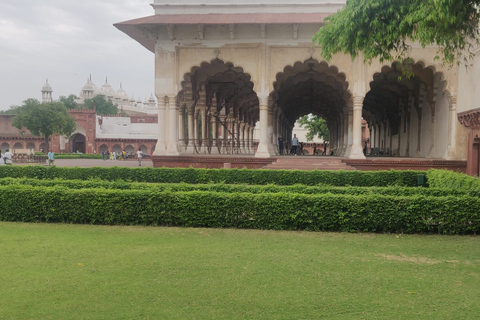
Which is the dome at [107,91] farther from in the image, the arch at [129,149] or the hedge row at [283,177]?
the hedge row at [283,177]

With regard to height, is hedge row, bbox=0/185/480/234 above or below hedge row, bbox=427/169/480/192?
below

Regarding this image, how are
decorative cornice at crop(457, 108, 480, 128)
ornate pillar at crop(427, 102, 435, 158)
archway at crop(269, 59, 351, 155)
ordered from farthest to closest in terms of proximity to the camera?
archway at crop(269, 59, 351, 155) < ornate pillar at crop(427, 102, 435, 158) < decorative cornice at crop(457, 108, 480, 128)

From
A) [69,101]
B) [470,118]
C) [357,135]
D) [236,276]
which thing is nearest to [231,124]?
[357,135]

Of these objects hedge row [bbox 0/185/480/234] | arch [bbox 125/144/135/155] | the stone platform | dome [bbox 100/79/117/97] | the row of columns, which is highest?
dome [bbox 100/79/117/97]

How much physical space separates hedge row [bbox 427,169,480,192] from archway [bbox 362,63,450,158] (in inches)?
135

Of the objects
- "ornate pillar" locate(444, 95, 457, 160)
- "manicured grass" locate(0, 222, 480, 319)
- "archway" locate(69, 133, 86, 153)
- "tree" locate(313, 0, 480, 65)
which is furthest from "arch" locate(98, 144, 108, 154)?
"tree" locate(313, 0, 480, 65)

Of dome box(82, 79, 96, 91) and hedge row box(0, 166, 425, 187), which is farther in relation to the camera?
dome box(82, 79, 96, 91)

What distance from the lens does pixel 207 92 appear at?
19.0 m

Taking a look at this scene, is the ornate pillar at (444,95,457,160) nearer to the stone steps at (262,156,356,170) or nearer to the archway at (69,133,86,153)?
the stone steps at (262,156,356,170)

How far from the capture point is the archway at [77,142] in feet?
151

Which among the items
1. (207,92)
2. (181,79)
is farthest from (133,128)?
(181,79)

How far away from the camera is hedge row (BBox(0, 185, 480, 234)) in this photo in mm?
6004

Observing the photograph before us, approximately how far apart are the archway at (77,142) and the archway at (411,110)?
33.1 m

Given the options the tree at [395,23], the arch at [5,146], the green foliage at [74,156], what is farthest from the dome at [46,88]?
the tree at [395,23]
